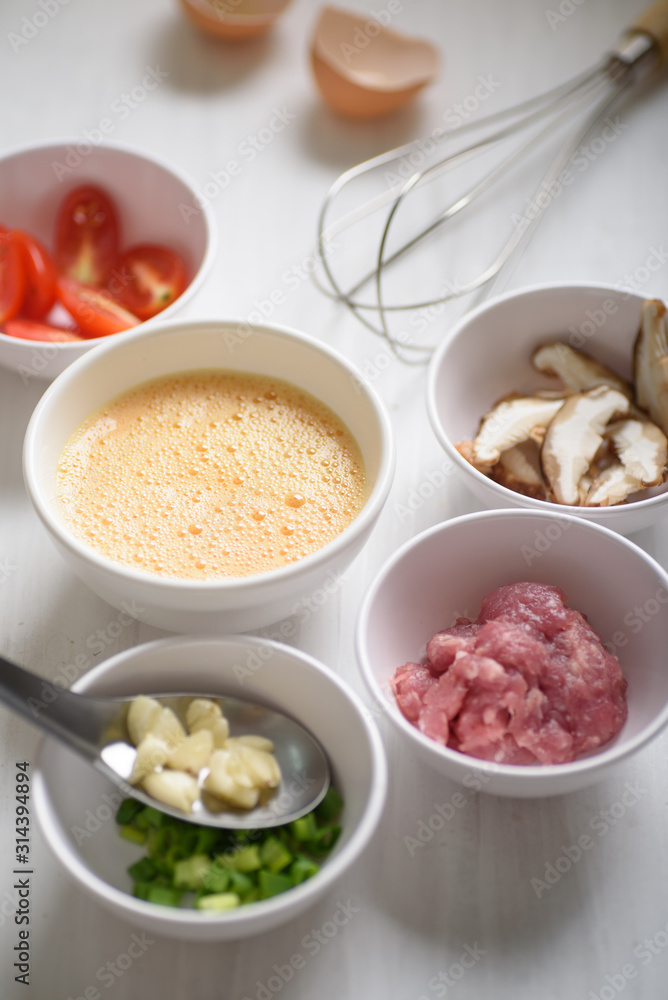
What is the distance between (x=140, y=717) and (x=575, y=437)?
0.66 meters

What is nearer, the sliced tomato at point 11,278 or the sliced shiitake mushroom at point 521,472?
the sliced shiitake mushroom at point 521,472

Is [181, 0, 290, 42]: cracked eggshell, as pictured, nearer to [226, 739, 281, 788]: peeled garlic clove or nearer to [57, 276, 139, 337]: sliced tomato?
[57, 276, 139, 337]: sliced tomato

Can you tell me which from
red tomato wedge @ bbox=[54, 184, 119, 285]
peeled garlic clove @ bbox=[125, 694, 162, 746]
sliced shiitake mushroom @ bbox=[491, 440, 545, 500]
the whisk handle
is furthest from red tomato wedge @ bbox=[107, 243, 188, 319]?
the whisk handle

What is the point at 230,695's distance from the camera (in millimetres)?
891

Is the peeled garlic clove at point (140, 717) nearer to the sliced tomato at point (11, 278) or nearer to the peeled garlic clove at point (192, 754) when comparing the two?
the peeled garlic clove at point (192, 754)

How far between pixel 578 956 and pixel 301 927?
0.90 ft

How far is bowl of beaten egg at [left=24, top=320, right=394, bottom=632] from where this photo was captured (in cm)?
88

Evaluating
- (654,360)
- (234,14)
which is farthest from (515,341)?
(234,14)

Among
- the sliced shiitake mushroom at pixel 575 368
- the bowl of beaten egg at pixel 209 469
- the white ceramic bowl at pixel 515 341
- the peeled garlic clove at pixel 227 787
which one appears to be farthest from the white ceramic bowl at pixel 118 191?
A: the peeled garlic clove at pixel 227 787

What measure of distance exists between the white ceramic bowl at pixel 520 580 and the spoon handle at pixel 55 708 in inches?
10.7

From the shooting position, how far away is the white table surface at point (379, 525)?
810mm

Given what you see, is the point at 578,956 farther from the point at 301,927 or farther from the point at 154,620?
the point at 154,620

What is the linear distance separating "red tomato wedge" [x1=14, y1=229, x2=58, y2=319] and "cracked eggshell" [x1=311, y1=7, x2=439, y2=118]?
66 cm

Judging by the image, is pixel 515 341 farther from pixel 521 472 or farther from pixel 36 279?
pixel 36 279
